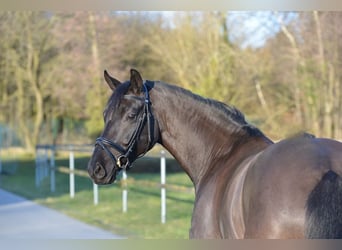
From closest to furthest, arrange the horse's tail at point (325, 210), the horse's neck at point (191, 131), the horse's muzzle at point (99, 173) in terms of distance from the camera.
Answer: the horse's tail at point (325, 210) → the horse's muzzle at point (99, 173) → the horse's neck at point (191, 131)

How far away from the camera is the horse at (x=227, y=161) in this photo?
2.05m

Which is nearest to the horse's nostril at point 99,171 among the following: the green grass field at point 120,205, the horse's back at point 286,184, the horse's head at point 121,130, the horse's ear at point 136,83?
the horse's head at point 121,130

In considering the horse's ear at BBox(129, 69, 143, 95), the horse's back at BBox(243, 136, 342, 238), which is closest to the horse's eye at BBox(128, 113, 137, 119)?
the horse's ear at BBox(129, 69, 143, 95)

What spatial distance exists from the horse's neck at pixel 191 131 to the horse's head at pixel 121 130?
0.14 metres

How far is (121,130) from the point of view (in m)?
2.94

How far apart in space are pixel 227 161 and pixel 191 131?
13.7 inches

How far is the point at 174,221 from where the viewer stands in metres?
7.79

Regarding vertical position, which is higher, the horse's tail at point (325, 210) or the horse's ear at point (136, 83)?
the horse's ear at point (136, 83)

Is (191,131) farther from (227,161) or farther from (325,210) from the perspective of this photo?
(325,210)

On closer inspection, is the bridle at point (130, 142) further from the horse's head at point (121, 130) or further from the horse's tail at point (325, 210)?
the horse's tail at point (325, 210)

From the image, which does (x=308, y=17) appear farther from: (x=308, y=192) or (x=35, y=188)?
(x=308, y=192)

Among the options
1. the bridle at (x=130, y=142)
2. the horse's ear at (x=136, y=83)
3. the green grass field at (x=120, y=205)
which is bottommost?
the green grass field at (x=120, y=205)

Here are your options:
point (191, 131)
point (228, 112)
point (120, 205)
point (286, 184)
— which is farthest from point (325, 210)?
point (120, 205)

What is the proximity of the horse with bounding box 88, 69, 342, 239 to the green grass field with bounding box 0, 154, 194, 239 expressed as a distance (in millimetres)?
3520
